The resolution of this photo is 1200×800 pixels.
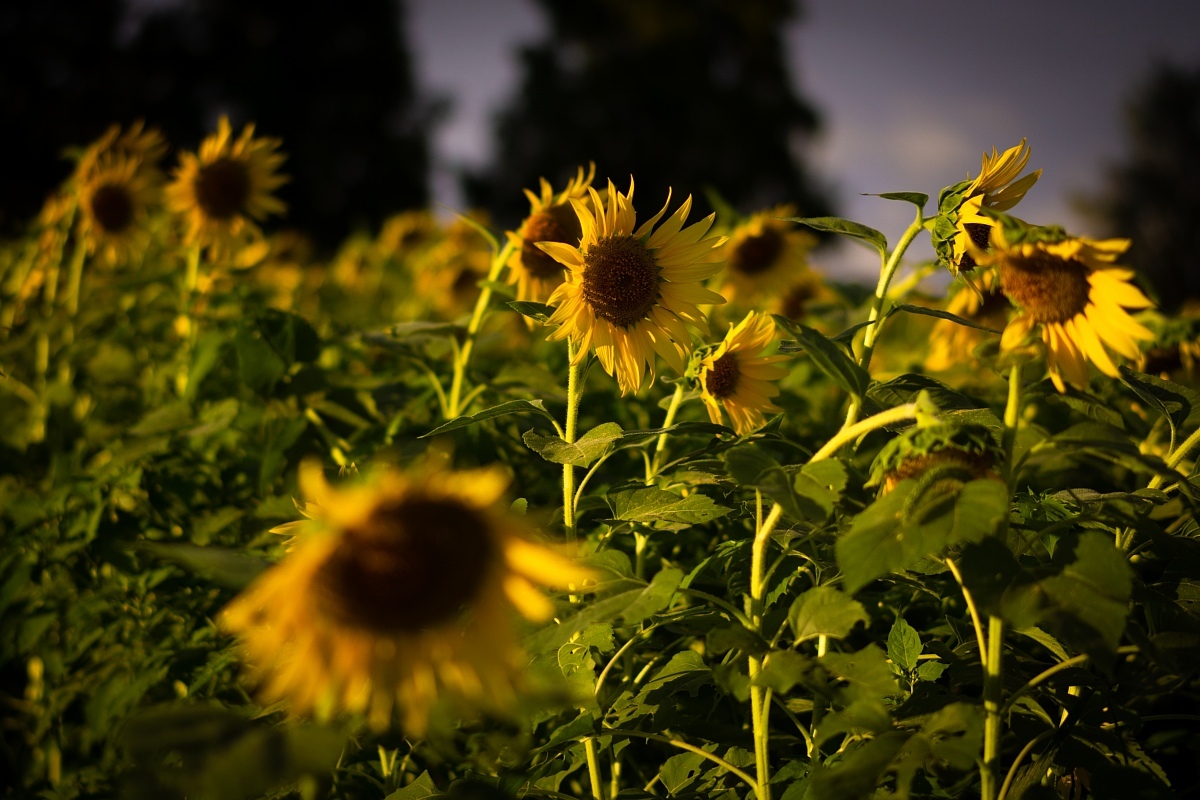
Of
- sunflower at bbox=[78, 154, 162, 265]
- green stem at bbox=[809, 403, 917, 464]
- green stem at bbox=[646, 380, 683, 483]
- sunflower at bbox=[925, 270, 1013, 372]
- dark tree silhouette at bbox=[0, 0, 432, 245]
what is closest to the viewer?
green stem at bbox=[809, 403, 917, 464]

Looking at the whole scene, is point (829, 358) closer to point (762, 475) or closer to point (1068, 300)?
point (762, 475)

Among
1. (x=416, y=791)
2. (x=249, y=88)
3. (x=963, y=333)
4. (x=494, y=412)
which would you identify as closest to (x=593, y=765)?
(x=416, y=791)

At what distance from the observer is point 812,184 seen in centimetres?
2192

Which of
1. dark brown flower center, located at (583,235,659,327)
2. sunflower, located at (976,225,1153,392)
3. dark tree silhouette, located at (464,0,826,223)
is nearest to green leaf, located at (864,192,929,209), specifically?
sunflower, located at (976,225,1153,392)

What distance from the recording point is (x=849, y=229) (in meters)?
1.04

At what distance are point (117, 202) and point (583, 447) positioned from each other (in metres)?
2.06

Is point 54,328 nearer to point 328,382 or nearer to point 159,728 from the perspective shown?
point 328,382

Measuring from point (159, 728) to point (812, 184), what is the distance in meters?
22.7

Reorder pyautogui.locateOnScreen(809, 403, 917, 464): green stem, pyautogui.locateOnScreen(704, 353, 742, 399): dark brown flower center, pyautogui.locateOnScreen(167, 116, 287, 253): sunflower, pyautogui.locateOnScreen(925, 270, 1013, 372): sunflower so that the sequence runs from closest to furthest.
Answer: pyautogui.locateOnScreen(809, 403, 917, 464): green stem → pyautogui.locateOnScreen(704, 353, 742, 399): dark brown flower center → pyautogui.locateOnScreen(925, 270, 1013, 372): sunflower → pyautogui.locateOnScreen(167, 116, 287, 253): sunflower

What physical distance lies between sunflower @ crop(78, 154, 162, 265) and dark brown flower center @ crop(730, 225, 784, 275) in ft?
5.40

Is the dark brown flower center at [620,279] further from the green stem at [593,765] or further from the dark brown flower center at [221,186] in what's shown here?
the dark brown flower center at [221,186]

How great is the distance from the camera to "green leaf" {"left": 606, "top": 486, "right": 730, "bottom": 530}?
97cm

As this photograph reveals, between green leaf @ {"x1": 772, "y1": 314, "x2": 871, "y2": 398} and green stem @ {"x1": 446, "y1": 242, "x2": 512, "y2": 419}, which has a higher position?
green stem @ {"x1": 446, "y1": 242, "x2": 512, "y2": 419}

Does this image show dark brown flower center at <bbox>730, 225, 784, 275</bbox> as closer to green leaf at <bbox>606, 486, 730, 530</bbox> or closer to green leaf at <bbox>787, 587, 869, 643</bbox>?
green leaf at <bbox>606, 486, 730, 530</bbox>
